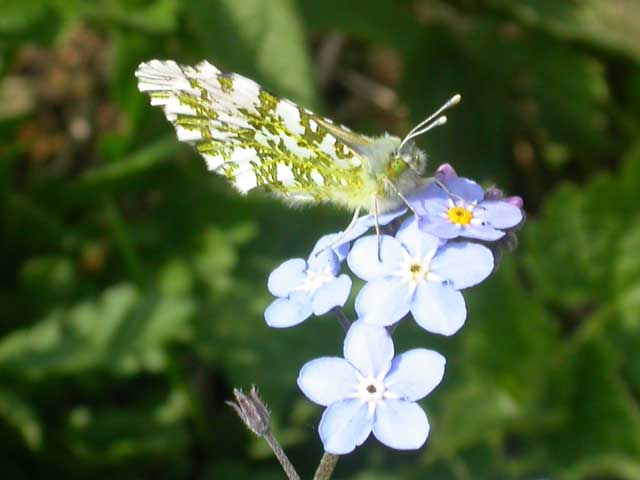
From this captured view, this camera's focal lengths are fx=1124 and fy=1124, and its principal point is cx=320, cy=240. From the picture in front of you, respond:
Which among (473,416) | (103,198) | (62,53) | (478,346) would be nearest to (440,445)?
(473,416)

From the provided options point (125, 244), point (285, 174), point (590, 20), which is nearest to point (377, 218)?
point (285, 174)

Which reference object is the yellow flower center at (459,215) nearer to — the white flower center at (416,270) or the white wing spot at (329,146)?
the white flower center at (416,270)

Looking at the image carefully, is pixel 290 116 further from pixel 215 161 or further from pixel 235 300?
pixel 235 300

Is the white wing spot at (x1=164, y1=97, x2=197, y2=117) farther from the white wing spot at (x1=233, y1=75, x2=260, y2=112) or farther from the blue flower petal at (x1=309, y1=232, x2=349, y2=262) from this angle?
the blue flower petal at (x1=309, y1=232, x2=349, y2=262)

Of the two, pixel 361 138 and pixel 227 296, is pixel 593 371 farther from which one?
pixel 361 138

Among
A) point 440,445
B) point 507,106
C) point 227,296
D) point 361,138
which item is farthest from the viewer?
point 507,106
